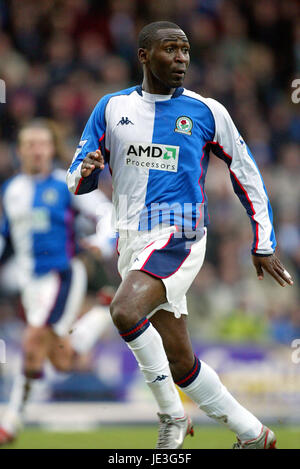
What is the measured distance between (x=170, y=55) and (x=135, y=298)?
4.55ft

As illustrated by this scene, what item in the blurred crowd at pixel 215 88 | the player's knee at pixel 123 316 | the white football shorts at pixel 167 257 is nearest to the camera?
the player's knee at pixel 123 316

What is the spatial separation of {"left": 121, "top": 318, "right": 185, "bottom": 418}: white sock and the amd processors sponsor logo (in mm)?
889

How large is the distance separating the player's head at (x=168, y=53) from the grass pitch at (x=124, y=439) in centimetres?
300

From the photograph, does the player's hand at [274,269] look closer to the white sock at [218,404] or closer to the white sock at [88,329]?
the white sock at [218,404]

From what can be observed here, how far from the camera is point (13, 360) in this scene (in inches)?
341

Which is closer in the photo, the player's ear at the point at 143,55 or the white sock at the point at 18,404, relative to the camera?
the player's ear at the point at 143,55

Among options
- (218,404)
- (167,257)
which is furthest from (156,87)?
(218,404)

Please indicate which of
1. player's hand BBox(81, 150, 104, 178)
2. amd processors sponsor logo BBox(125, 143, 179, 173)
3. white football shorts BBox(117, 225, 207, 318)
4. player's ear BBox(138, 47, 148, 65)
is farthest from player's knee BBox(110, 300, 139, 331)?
player's ear BBox(138, 47, 148, 65)

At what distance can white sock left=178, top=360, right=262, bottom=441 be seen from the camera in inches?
184

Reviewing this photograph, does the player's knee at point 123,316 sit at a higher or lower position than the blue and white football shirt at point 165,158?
lower

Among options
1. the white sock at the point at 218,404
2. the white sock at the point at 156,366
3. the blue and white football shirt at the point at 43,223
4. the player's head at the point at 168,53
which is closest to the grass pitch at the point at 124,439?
the blue and white football shirt at the point at 43,223

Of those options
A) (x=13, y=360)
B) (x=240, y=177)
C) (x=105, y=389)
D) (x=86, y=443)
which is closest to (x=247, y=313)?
(x=105, y=389)

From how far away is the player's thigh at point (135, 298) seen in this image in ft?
14.1

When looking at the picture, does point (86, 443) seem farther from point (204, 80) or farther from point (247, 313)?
point (204, 80)
